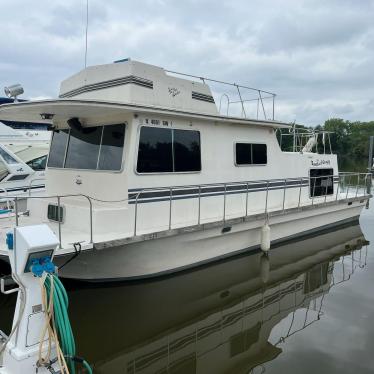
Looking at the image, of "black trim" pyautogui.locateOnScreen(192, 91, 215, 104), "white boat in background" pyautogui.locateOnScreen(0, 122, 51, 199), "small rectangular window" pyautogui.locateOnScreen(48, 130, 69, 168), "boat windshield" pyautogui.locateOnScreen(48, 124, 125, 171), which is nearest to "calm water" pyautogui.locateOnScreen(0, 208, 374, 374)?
"boat windshield" pyautogui.locateOnScreen(48, 124, 125, 171)

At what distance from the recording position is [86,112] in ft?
21.3

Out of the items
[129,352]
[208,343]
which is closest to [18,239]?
[129,352]

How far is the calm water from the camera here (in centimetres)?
481

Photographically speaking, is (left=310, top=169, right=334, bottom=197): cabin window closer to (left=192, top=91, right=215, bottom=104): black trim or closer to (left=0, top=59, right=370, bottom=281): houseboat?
(left=0, top=59, right=370, bottom=281): houseboat

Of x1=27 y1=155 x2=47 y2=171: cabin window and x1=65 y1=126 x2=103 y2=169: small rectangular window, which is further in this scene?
x1=27 y1=155 x2=47 y2=171: cabin window

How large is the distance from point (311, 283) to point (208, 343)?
3.11 meters

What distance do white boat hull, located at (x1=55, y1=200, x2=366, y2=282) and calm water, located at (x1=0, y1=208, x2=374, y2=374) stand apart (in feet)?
0.77

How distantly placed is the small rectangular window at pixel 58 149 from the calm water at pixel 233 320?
2.54m

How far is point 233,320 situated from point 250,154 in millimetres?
4020

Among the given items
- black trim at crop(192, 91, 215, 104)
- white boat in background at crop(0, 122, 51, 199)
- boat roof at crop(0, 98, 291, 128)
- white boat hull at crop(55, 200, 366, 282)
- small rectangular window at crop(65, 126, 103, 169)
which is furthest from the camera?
white boat in background at crop(0, 122, 51, 199)

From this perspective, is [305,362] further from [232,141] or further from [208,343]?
[232,141]

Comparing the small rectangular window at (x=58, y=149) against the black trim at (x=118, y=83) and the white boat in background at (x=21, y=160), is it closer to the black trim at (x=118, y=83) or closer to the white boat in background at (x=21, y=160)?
the black trim at (x=118, y=83)

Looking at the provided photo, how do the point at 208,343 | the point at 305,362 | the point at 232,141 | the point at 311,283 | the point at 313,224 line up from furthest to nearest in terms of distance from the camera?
the point at 313,224
the point at 232,141
the point at 311,283
the point at 208,343
the point at 305,362

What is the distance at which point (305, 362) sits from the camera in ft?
15.7
